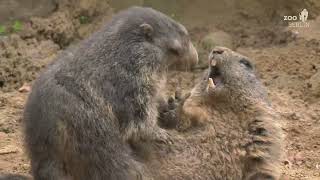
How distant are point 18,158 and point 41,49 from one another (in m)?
2.45

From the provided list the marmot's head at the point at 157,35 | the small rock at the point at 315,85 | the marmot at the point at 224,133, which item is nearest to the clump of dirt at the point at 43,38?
the small rock at the point at 315,85

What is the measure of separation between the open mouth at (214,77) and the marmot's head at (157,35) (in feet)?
0.69

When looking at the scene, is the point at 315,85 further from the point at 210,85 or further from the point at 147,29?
the point at 147,29

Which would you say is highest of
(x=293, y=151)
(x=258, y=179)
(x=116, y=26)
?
(x=116, y=26)

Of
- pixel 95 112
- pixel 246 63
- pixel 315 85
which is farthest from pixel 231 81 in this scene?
pixel 315 85

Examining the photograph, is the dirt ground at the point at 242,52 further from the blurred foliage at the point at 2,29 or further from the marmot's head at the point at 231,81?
the marmot's head at the point at 231,81

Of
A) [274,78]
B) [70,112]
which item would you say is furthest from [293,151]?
[70,112]

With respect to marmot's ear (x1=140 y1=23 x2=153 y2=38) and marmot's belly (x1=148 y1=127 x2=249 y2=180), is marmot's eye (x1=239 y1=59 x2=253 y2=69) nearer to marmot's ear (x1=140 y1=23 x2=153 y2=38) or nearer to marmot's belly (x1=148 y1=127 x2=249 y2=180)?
marmot's belly (x1=148 y1=127 x2=249 y2=180)

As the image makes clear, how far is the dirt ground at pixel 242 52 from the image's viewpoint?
6727 millimetres

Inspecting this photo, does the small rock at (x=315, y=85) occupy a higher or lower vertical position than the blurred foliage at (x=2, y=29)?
lower

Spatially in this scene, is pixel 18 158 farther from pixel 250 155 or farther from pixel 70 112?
pixel 250 155

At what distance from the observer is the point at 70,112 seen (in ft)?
15.8

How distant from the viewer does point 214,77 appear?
216 inches

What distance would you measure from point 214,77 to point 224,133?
488 mm
